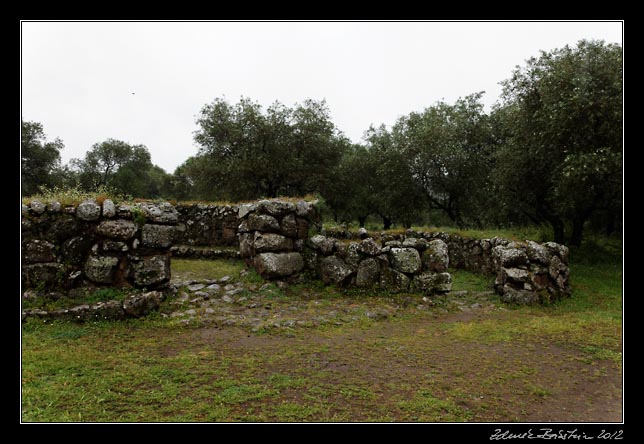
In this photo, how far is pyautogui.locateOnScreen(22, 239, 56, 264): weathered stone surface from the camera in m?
7.81

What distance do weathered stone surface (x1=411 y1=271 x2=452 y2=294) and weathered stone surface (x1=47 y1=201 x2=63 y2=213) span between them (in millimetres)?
8902

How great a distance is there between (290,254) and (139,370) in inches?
239

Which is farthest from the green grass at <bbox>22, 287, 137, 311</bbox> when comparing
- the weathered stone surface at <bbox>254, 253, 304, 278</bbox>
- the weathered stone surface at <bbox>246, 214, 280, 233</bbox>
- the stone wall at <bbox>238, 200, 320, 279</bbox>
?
the weathered stone surface at <bbox>246, 214, 280, 233</bbox>

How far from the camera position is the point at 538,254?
432 inches

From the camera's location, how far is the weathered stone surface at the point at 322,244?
36.2ft

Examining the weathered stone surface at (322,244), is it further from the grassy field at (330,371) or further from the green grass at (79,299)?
the green grass at (79,299)

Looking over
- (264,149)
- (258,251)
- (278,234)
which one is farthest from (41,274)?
(264,149)

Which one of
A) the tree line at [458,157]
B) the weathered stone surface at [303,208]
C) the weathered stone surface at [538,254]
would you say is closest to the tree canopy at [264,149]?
the tree line at [458,157]

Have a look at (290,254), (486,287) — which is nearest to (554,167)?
(486,287)

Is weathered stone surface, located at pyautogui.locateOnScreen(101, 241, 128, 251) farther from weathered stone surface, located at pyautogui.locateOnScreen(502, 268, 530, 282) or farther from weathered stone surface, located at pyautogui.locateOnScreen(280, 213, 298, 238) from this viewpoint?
weathered stone surface, located at pyautogui.locateOnScreen(502, 268, 530, 282)

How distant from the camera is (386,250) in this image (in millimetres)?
10875

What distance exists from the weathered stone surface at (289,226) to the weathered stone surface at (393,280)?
2862 millimetres

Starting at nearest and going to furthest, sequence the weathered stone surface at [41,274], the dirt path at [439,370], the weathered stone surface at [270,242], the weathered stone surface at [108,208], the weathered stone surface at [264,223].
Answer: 1. the dirt path at [439,370]
2. the weathered stone surface at [41,274]
3. the weathered stone surface at [108,208]
4. the weathered stone surface at [270,242]
5. the weathered stone surface at [264,223]

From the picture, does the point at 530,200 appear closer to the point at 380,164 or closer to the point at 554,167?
the point at 554,167
